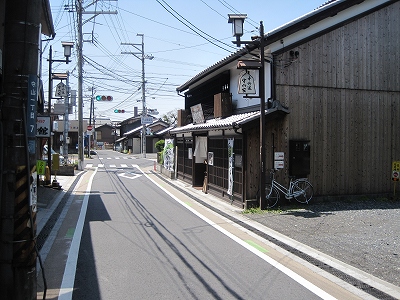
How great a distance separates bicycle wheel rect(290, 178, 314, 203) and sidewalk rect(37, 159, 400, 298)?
35 centimetres

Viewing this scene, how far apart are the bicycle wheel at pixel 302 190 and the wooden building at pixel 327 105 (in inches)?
12.5

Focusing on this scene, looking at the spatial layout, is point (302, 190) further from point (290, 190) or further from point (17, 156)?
point (17, 156)

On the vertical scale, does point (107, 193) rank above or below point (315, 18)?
below

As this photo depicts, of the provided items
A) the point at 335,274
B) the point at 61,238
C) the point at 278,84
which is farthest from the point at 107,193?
the point at 335,274

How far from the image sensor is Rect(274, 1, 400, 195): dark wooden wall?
43.7ft

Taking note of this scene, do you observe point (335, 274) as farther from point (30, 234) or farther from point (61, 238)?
point (61, 238)

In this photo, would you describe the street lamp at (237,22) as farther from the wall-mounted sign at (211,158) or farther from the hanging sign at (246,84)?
the wall-mounted sign at (211,158)

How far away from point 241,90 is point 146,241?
6.67 meters

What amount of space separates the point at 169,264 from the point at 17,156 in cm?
374

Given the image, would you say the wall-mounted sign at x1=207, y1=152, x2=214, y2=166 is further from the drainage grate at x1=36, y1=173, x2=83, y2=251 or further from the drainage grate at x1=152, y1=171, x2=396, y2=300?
the drainage grate at x1=36, y1=173, x2=83, y2=251

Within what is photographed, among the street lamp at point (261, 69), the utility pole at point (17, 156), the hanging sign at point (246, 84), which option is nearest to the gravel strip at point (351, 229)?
the street lamp at point (261, 69)

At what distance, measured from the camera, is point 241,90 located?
513 inches

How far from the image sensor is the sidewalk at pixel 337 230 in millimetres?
7043

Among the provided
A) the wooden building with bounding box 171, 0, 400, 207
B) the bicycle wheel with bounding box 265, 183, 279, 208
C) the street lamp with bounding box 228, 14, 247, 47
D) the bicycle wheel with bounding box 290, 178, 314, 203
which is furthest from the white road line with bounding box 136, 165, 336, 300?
the street lamp with bounding box 228, 14, 247, 47
